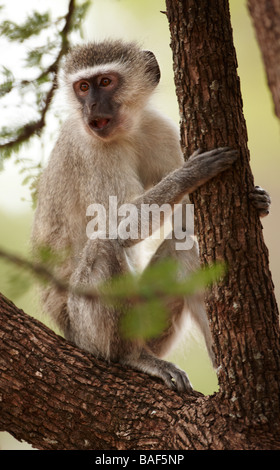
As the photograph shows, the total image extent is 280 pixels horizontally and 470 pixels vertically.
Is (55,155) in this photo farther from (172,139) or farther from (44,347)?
(44,347)

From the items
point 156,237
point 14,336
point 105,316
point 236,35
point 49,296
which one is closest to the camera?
point 14,336

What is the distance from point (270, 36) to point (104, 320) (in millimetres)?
3228

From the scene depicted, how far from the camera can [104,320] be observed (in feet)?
16.3

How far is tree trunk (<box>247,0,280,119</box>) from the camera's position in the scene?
2.12 m

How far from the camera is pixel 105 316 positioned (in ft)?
16.2

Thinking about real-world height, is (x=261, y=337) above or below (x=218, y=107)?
below

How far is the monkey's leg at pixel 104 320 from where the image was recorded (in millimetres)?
4832

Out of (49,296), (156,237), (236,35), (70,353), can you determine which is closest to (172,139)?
(156,237)

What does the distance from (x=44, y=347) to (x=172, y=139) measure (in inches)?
98.1

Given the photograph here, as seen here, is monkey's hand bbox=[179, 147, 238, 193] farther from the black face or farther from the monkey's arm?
the black face

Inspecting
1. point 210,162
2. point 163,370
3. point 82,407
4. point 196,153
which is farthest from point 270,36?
point 163,370

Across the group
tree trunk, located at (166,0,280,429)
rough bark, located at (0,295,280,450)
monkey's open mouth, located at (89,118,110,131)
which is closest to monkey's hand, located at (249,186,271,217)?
tree trunk, located at (166,0,280,429)

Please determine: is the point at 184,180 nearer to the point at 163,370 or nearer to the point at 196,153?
the point at 196,153

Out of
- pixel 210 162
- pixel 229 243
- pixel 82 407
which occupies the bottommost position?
pixel 82 407
